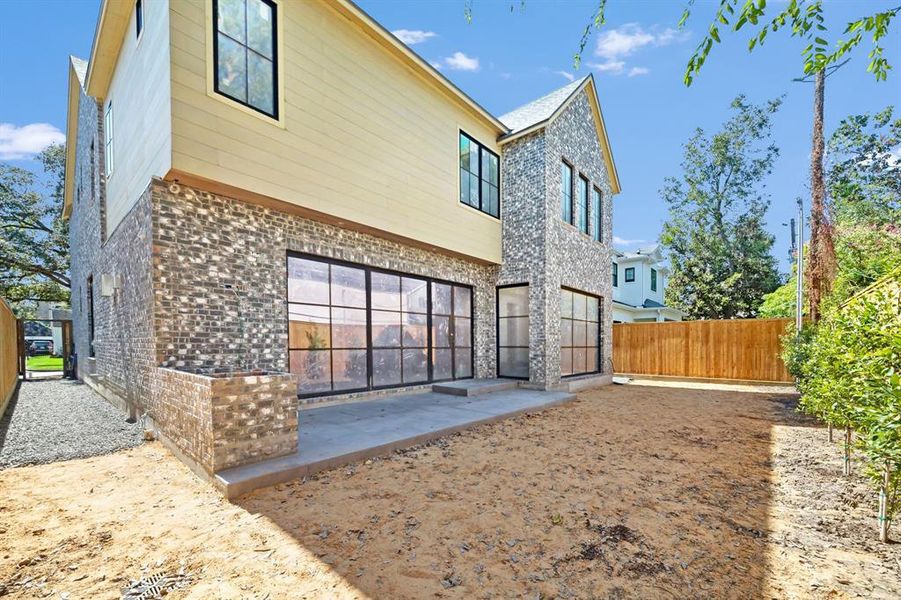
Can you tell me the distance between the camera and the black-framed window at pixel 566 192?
9836 millimetres

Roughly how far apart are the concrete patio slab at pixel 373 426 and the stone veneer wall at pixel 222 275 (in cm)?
133

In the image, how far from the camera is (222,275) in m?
5.08

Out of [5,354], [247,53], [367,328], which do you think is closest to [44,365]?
[5,354]

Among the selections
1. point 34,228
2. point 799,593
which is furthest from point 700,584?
point 34,228

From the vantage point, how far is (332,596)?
6.76 ft

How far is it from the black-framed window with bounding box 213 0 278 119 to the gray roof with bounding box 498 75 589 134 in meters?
5.80

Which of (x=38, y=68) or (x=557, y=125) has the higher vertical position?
(x=38, y=68)

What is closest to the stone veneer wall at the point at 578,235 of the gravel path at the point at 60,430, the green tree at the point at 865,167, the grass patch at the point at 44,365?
the gravel path at the point at 60,430

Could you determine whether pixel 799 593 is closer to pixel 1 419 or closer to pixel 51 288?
pixel 1 419

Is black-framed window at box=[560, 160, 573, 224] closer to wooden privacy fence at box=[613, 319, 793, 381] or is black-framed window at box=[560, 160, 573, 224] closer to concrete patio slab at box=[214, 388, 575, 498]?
concrete patio slab at box=[214, 388, 575, 498]

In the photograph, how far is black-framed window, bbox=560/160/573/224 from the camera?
32.3 feet

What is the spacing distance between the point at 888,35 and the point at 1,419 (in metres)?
11.6

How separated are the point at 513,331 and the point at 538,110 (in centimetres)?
584

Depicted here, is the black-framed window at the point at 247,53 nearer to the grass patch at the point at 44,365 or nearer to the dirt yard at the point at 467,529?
the dirt yard at the point at 467,529
